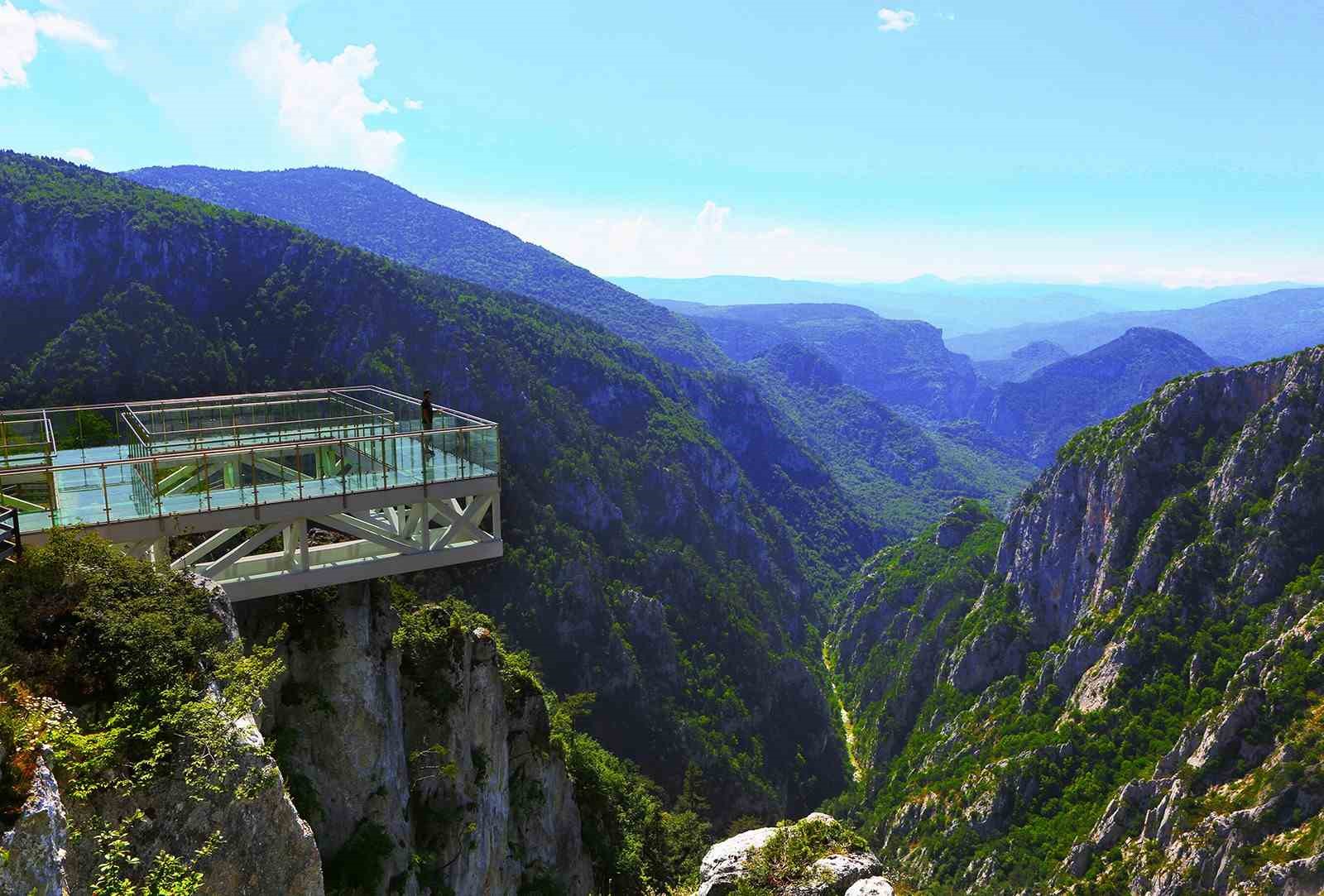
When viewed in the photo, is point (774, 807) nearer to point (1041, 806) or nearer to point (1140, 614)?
point (1041, 806)

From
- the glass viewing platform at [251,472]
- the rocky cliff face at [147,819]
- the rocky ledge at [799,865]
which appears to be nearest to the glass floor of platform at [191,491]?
the glass viewing platform at [251,472]

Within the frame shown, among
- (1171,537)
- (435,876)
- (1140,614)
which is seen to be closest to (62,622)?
(435,876)

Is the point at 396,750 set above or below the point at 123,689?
below

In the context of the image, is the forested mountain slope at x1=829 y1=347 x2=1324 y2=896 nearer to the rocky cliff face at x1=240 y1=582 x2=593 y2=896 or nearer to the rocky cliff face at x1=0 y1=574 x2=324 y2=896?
the rocky cliff face at x1=240 y1=582 x2=593 y2=896

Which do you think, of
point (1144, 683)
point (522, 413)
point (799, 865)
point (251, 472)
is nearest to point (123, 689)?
point (251, 472)

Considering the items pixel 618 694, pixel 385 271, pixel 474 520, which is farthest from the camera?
pixel 385 271

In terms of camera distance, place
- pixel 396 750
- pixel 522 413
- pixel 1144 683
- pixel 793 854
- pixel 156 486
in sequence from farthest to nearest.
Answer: pixel 522 413, pixel 1144 683, pixel 396 750, pixel 793 854, pixel 156 486

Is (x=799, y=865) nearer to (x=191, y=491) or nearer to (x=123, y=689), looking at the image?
(x=123, y=689)

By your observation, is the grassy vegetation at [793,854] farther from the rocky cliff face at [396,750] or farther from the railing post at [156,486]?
the railing post at [156,486]
